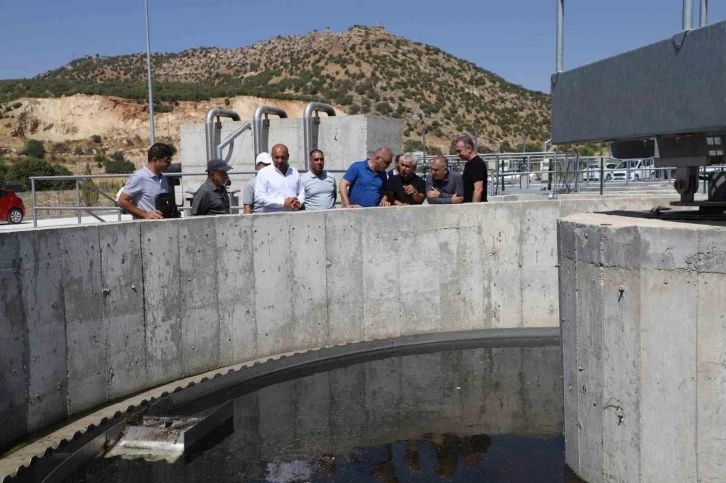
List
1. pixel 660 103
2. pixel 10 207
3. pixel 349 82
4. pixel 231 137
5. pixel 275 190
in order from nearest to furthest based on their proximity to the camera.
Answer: pixel 660 103
pixel 275 190
pixel 231 137
pixel 10 207
pixel 349 82

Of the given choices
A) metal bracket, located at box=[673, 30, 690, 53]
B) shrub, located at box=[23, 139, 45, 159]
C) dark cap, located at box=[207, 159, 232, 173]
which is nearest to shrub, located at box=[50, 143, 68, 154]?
shrub, located at box=[23, 139, 45, 159]

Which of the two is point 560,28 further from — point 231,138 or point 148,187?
point 231,138

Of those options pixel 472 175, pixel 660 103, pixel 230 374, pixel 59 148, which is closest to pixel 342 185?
pixel 472 175

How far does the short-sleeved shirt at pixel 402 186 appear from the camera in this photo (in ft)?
31.9

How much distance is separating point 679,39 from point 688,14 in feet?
0.48

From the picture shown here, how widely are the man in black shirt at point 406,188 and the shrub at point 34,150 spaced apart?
4699 cm

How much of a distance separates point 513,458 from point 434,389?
6.30 ft

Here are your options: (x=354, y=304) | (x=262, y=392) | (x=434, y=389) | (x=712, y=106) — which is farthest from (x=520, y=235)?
(x=712, y=106)

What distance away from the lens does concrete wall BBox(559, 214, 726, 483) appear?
4.29m

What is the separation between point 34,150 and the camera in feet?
168

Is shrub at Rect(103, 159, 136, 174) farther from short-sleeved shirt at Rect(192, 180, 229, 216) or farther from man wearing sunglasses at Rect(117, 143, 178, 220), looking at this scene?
man wearing sunglasses at Rect(117, 143, 178, 220)

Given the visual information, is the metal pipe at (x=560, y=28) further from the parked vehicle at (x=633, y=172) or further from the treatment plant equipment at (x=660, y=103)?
the parked vehicle at (x=633, y=172)

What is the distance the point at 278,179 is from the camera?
896 cm

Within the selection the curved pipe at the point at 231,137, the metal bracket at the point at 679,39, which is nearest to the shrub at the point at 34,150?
the curved pipe at the point at 231,137
